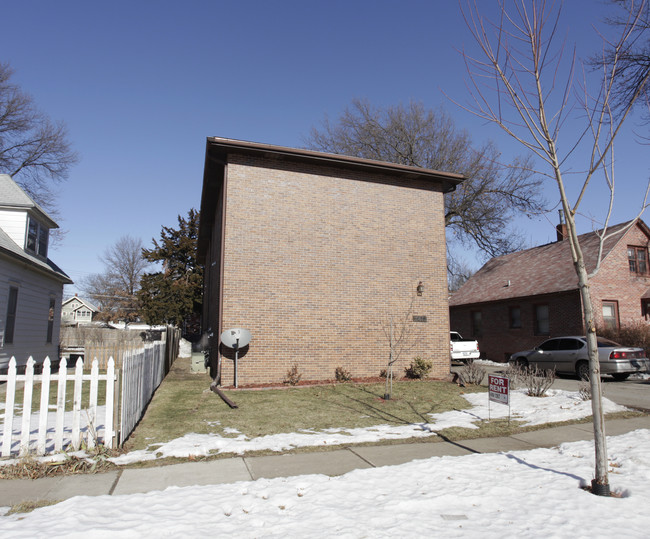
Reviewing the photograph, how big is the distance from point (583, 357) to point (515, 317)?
9.37 meters

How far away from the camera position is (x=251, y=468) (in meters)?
5.56

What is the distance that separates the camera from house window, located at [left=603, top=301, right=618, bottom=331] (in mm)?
21219

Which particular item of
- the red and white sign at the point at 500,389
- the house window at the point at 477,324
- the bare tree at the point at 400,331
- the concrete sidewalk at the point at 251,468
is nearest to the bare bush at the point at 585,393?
the concrete sidewalk at the point at 251,468

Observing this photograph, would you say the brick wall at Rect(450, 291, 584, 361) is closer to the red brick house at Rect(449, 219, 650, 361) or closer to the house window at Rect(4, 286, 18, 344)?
the red brick house at Rect(449, 219, 650, 361)

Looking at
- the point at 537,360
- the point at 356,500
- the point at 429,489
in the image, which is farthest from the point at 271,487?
the point at 537,360

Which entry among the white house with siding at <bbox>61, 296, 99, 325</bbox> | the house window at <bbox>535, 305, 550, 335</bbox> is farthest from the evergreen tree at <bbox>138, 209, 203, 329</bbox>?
the white house with siding at <bbox>61, 296, 99, 325</bbox>

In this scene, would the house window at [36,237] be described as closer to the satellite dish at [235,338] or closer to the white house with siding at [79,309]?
the satellite dish at [235,338]

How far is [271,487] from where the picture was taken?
4.83m

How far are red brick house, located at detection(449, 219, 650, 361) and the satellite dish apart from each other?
603 inches

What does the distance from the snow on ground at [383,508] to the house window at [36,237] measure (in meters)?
14.8

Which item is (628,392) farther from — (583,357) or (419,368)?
(419,368)

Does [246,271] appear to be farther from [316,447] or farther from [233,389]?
[316,447]

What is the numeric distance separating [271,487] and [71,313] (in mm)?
65244

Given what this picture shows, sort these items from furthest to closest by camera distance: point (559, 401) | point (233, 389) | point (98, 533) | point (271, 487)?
point (233, 389) → point (559, 401) → point (271, 487) → point (98, 533)
